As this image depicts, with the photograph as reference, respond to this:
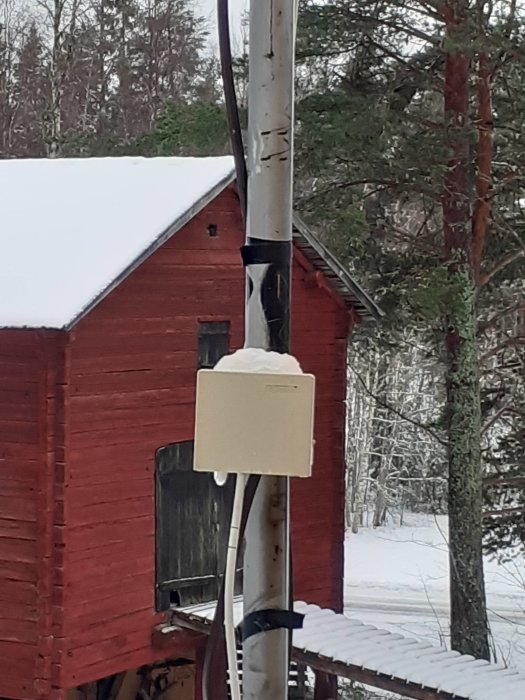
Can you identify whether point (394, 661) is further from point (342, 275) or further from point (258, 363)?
point (258, 363)

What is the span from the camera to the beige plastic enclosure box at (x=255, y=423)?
1.63 metres

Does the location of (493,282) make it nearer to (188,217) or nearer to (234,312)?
(234,312)

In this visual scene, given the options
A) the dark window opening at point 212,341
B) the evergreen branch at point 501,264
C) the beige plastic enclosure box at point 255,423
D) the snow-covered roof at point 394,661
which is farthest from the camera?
the evergreen branch at point 501,264

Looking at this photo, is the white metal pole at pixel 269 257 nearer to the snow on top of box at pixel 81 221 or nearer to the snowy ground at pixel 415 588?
the snow on top of box at pixel 81 221

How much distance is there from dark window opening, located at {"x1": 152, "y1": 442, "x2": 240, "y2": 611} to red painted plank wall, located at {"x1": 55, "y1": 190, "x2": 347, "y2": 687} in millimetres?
112

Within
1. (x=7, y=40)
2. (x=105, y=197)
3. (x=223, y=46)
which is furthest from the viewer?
(x=7, y=40)

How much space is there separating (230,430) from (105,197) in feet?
24.2

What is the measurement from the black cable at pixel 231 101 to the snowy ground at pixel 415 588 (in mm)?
13678

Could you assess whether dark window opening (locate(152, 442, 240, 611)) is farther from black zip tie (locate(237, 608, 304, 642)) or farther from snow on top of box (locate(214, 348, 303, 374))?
snow on top of box (locate(214, 348, 303, 374))

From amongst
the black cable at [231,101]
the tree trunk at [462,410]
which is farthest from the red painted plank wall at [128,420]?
the black cable at [231,101]

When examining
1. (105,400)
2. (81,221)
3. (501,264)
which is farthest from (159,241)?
(501,264)

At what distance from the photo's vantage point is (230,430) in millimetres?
1641

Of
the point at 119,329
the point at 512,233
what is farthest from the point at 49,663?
the point at 512,233

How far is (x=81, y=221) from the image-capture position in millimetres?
8289
